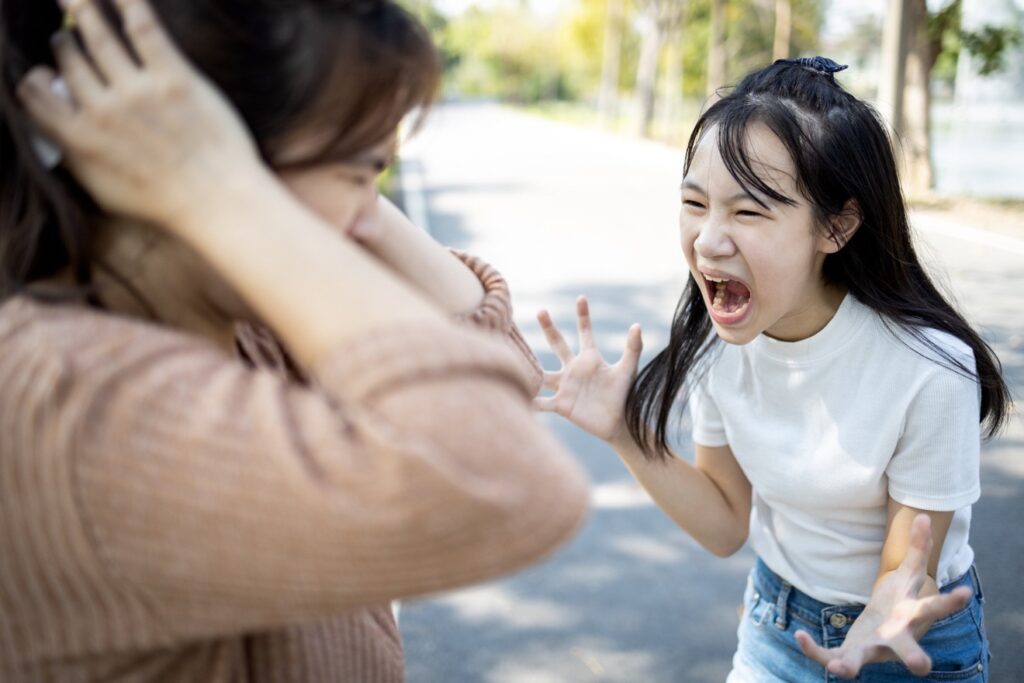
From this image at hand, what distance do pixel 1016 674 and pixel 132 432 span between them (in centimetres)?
320

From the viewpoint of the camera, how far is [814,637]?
210 cm

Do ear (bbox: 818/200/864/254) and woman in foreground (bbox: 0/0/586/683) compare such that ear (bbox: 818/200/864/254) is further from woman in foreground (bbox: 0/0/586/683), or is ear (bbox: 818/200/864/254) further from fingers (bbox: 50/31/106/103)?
A: fingers (bbox: 50/31/106/103)

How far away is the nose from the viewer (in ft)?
6.70

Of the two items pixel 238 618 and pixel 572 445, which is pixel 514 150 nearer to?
pixel 572 445

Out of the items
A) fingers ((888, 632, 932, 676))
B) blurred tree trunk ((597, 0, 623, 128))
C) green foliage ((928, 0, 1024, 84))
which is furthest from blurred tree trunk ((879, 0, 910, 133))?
blurred tree trunk ((597, 0, 623, 128))

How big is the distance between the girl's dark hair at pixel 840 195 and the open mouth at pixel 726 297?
0.20 m

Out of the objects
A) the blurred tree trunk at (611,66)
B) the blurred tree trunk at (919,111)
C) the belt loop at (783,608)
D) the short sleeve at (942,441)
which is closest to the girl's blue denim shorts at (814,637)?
the belt loop at (783,608)

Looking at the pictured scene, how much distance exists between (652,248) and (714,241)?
8439 millimetres

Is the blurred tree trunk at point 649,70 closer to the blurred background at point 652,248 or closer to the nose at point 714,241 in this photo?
the blurred background at point 652,248

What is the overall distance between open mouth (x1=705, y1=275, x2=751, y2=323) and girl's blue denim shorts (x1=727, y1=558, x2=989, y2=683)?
2.11ft

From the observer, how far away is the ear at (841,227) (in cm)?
204

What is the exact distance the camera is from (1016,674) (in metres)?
3.17

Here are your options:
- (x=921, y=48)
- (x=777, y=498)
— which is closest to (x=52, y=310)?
(x=777, y=498)

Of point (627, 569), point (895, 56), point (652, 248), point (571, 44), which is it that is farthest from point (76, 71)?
point (571, 44)
